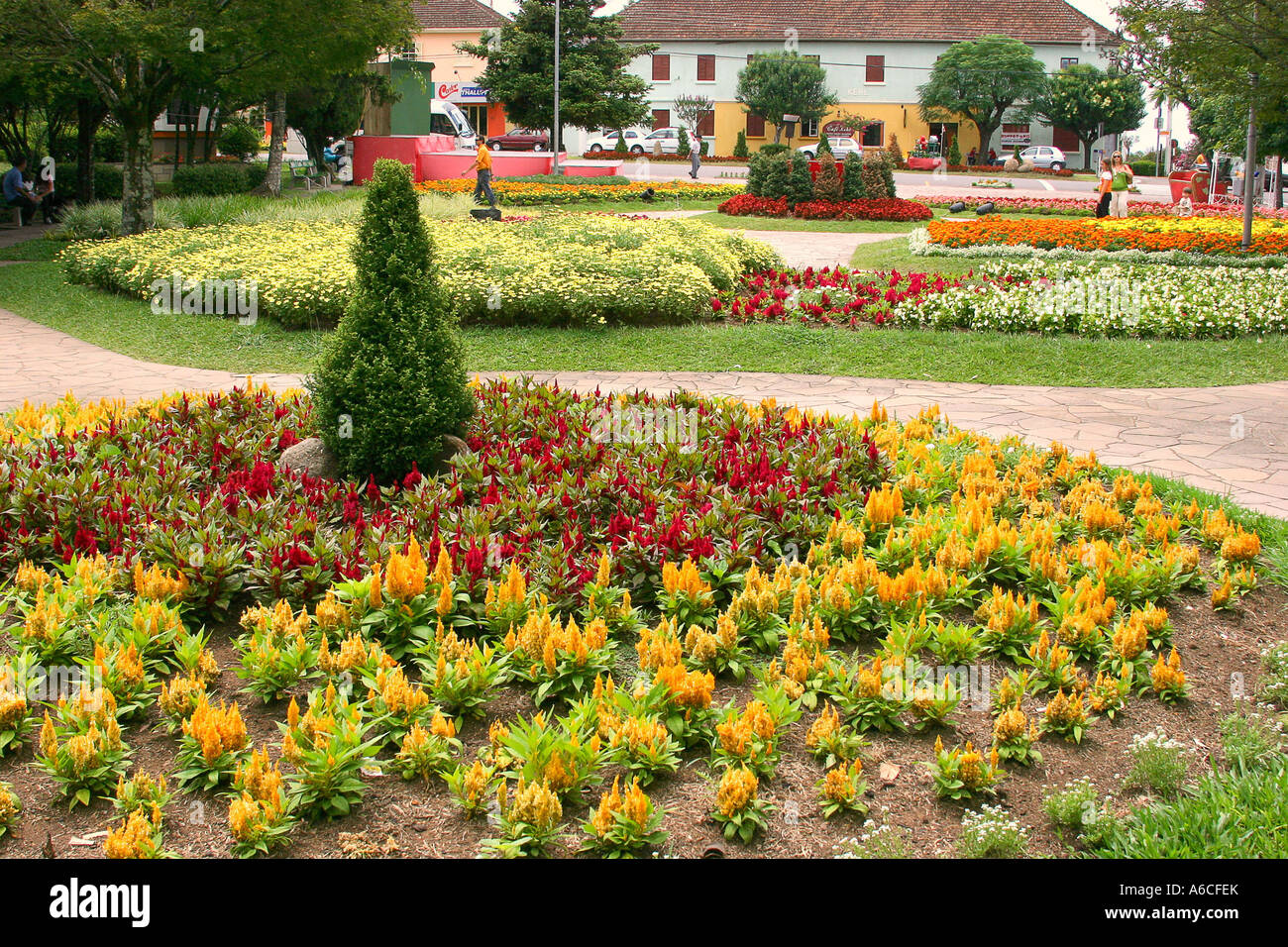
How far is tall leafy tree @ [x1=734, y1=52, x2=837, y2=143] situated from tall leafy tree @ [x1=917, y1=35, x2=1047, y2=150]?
5.06 meters

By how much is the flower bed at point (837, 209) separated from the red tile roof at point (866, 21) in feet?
119

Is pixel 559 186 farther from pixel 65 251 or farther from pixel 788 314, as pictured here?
pixel 788 314

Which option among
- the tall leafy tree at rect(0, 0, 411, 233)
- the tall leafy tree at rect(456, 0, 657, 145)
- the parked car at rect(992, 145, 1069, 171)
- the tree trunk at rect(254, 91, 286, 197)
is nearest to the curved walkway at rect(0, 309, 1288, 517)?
the tall leafy tree at rect(0, 0, 411, 233)

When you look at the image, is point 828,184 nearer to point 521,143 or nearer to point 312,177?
point 312,177

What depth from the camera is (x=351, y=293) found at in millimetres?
5375

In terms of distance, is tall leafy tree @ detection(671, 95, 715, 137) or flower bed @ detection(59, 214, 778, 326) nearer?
flower bed @ detection(59, 214, 778, 326)

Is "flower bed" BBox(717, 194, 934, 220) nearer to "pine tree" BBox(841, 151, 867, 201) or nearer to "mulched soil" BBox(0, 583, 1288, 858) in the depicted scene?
"pine tree" BBox(841, 151, 867, 201)

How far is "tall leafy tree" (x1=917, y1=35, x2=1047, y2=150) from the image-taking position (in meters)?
49.0

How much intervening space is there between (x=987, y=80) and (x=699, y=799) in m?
51.7

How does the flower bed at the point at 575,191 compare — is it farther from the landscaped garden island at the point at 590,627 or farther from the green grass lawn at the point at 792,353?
the landscaped garden island at the point at 590,627

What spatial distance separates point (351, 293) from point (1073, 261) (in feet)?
36.2

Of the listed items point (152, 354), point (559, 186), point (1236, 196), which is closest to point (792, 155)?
point (559, 186)

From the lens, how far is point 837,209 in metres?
21.5
